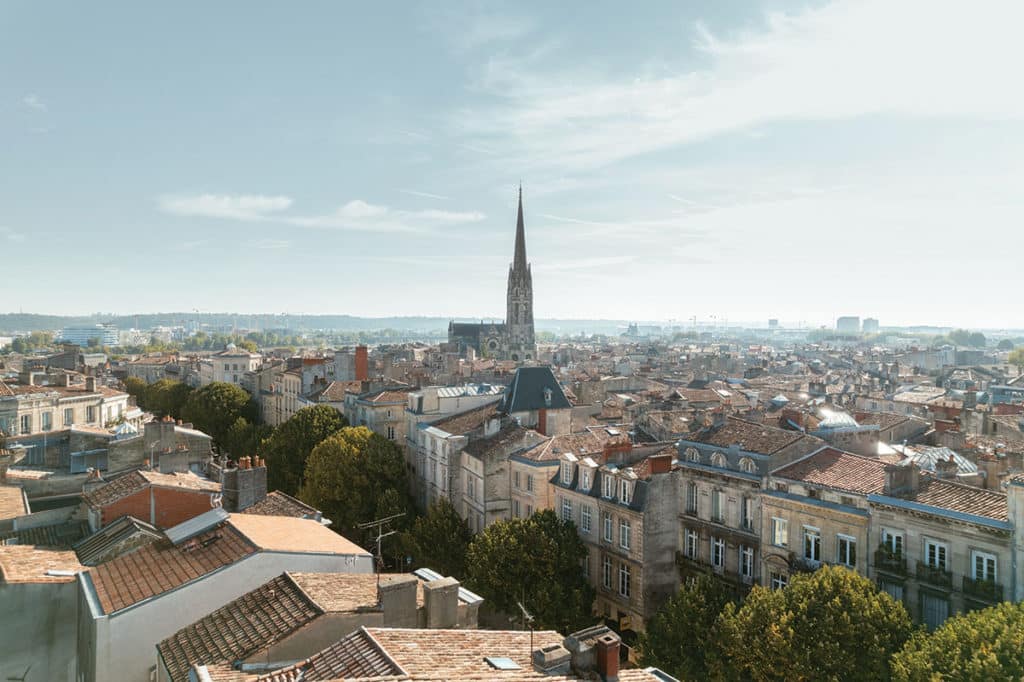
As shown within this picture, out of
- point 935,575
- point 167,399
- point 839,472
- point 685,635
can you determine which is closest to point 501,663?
point 685,635

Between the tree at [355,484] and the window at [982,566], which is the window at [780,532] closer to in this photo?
the window at [982,566]

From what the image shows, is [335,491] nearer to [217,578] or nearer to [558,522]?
[558,522]

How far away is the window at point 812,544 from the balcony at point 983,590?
21.6ft

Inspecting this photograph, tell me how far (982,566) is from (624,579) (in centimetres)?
1799

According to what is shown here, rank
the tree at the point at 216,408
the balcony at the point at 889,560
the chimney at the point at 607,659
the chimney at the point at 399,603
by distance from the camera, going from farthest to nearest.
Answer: the tree at the point at 216,408 → the balcony at the point at 889,560 → the chimney at the point at 399,603 → the chimney at the point at 607,659

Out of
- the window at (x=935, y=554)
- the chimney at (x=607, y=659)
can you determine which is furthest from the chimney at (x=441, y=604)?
the window at (x=935, y=554)

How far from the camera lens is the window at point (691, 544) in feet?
133

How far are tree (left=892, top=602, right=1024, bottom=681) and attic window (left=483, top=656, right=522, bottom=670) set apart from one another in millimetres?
13340

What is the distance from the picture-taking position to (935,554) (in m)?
30.8

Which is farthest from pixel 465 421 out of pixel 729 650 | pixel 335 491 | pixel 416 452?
pixel 729 650

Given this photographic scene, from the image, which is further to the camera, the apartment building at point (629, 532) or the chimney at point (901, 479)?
the apartment building at point (629, 532)

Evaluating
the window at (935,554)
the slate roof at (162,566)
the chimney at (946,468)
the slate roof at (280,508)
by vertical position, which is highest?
the chimney at (946,468)

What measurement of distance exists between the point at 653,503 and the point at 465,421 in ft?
73.5

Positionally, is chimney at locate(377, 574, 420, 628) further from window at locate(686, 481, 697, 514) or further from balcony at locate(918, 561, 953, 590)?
window at locate(686, 481, 697, 514)
